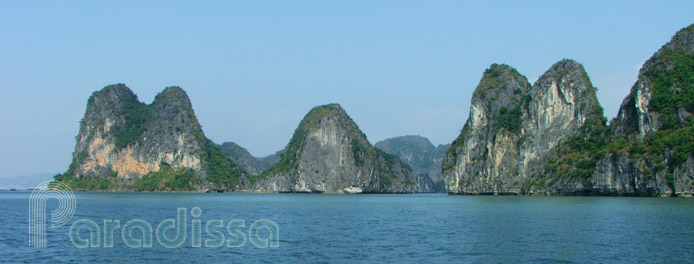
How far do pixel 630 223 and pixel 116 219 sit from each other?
36.0 metres

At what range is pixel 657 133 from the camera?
9025 centimetres

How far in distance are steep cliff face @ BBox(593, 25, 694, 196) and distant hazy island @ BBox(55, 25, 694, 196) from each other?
5.9 inches

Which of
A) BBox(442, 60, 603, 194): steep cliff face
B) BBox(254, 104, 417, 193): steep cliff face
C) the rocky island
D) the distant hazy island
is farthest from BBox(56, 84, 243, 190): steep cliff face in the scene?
the rocky island

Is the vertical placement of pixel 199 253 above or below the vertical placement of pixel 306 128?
below

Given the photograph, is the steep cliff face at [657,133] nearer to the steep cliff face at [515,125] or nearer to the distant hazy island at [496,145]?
the distant hazy island at [496,145]

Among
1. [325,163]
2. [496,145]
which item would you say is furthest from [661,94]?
[325,163]

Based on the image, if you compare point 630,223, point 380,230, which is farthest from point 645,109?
point 380,230

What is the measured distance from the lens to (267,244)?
32719 mm

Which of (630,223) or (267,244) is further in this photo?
(630,223)

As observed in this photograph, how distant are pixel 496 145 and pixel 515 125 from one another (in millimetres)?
5373

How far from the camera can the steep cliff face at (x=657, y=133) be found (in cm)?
8269

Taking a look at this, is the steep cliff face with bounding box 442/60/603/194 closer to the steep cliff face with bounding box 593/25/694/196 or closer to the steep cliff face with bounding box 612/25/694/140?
the steep cliff face with bounding box 612/25/694/140

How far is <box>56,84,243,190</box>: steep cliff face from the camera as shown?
184 meters

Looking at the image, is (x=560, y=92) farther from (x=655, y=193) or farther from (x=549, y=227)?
(x=549, y=227)
